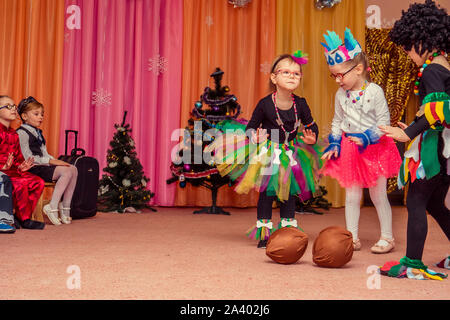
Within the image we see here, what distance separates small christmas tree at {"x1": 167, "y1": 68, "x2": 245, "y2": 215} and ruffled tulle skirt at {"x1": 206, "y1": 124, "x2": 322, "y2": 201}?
6.13 feet

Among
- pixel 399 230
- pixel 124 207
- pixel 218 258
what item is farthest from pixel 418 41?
pixel 124 207

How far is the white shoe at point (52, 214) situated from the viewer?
4.17 meters

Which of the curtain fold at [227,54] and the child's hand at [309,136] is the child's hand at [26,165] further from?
the child's hand at [309,136]

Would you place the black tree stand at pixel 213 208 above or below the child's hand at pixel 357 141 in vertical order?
below

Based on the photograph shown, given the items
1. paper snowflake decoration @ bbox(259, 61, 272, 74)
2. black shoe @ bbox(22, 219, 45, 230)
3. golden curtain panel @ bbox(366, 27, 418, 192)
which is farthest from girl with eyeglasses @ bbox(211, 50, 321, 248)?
golden curtain panel @ bbox(366, 27, 418, 192)

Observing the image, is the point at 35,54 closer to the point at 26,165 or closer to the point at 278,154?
the point at 26,165

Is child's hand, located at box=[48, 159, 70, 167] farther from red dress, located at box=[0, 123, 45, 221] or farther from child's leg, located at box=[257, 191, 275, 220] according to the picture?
child's leg, located at box=[257, 191, 275, 220]

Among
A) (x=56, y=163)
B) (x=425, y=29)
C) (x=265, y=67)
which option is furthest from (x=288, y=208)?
(x=265, y=67)

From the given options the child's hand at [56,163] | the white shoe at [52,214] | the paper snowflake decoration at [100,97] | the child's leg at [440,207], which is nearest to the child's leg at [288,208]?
the child's leg at [440,207]

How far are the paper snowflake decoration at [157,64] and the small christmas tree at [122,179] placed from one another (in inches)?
38.5

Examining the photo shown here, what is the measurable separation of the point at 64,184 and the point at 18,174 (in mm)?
412

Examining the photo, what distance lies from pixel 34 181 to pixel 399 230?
3.18 meters

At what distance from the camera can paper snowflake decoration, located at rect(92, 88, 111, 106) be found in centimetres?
574

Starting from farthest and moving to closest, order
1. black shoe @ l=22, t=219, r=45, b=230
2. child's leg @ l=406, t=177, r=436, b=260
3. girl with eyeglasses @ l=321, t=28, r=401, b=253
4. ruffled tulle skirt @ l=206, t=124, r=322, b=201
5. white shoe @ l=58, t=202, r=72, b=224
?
white shoe @ l=58, t=202, r=72, b=224
black shoe @ l=22, t=219, r=45, b=230
girl with eyeglasses @ l=321, t=28, r=401, b=253
ruffled tulle skirt @ l=206, t=124, r=322, b=201
child's leg @ l=406, t=177, r=436, b=260
